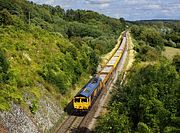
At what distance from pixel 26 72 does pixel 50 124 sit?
7575mm

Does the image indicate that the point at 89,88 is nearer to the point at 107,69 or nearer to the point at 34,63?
the point at 34,63

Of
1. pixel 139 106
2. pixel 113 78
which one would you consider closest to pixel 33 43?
pixel 113 78

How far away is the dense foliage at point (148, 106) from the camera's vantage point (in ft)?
89.9

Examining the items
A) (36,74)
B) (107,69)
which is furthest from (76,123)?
(107,69)

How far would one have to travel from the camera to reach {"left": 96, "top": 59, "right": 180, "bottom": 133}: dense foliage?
89.9 feet

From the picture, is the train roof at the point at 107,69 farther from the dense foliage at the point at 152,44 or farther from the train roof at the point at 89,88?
the dense foliage at the point at 152,44

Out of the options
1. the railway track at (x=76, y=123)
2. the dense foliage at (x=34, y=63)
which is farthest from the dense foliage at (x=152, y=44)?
the railway track at (x=76, y=123)

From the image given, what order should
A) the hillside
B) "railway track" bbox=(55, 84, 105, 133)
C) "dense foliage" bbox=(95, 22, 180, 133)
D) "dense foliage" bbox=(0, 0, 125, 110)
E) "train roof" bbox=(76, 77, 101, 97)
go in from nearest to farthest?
Answer: "dense foliage" bbox=(95, 22, 180, 133) < the hillside < "dense foliage" bbox=(0, 0, 125, 110) < "railway track" bbox=(55, 84, 105, 133) < "train roof" bbox=(76, 77, 101, 97)

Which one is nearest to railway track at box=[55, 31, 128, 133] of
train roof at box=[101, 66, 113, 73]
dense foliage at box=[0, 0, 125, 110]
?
dense foliage at box=[0, 0, 125, 110]

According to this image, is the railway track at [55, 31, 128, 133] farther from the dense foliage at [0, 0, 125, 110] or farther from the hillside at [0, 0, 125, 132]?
the dense foliage at [0, 0, 125, 110]

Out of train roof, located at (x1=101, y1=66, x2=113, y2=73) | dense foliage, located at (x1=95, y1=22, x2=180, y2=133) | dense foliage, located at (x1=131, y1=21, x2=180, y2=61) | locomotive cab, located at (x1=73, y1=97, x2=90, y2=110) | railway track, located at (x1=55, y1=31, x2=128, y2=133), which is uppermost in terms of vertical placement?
dense foliage, located at (x1=95, y1=22, x2=180, y2=133)

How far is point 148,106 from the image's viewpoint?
28500 millimetres

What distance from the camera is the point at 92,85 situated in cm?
4700

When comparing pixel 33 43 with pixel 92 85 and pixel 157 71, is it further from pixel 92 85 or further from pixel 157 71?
pixel 157 71
